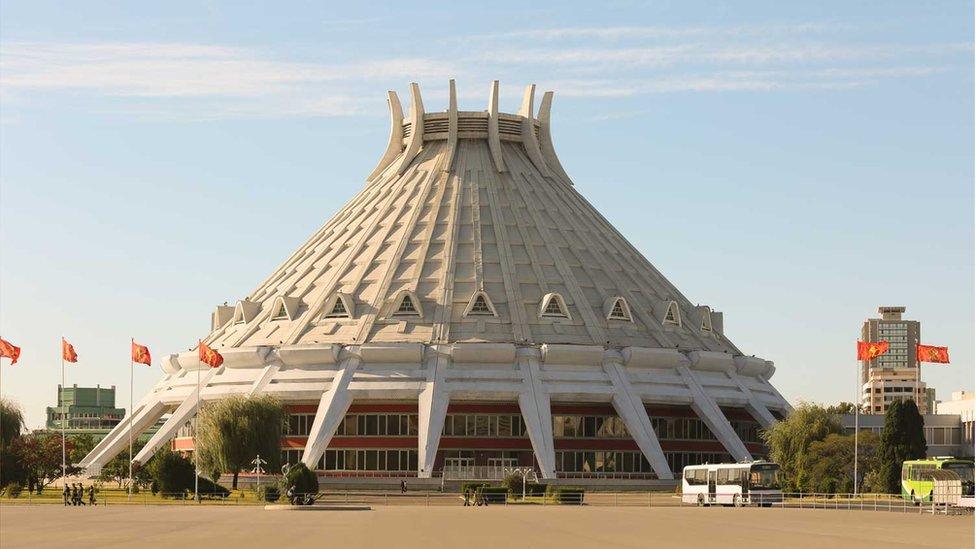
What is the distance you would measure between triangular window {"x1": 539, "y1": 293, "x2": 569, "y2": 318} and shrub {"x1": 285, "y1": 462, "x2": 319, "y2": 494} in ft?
120

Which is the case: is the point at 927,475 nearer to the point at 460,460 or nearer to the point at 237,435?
the point at 460,460

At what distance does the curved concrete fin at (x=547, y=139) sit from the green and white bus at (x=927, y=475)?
193 feet

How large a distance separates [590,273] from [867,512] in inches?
2139

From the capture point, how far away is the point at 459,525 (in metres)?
59.6

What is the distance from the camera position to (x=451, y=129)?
138 meters

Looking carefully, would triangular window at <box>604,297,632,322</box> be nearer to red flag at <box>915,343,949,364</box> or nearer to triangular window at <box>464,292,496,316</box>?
triangular window at <box>464,292,496,316</box>

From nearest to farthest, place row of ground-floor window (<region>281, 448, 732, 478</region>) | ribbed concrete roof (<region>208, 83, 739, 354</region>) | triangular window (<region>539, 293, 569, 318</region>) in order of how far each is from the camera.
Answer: row of ground-floor window (<region>281, 448, 732, 478</region>)
ribbed concrete roof (<region>208, 83, 739, 354</region>)
triangular window (<region>539, 293, 569, 318</region>)

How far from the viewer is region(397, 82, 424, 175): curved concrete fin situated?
13825cm

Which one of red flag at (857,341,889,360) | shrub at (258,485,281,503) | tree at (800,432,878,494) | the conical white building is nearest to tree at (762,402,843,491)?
tree at (800,432,878,494)

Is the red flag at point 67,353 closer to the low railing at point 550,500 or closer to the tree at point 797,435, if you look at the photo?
the low railing at point 550,500

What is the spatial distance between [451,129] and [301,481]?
181 ft

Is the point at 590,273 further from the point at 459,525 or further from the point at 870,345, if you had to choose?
the point at 459,525

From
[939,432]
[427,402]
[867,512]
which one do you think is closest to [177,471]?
[427,402]

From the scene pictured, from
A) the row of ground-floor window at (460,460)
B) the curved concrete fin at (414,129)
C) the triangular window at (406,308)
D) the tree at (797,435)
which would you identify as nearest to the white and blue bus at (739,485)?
the tree at (797,435)
